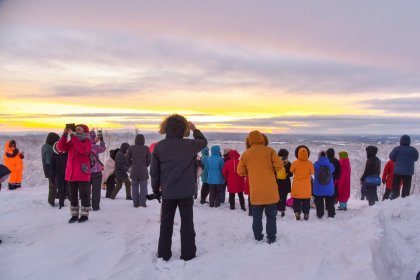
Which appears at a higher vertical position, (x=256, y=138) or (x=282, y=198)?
(x=256, y=138)

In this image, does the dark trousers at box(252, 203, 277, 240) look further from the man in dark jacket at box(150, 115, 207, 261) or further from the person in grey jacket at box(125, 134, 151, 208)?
the person in grey jacket at box(125, 134, 151, 208)

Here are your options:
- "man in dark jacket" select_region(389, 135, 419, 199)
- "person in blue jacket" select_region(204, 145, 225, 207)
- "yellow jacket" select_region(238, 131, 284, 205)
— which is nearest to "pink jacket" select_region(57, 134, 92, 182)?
"yellow jacket" select_region(238, 131, 284, 205)

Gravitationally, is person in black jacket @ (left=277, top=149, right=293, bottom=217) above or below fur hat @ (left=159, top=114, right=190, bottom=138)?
below

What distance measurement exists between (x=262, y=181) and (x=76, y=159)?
3.63m

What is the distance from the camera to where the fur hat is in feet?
19.2

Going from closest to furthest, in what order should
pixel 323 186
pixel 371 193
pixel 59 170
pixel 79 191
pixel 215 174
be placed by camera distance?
pixel 79 191 < pixel 59 170 < pixel 323 186 < pixel 215 174 < pixel 371 193

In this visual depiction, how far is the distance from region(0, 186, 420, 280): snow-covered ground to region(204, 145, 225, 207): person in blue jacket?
6.97 feet

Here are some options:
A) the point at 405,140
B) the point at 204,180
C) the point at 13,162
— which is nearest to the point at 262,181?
the point at 204,180

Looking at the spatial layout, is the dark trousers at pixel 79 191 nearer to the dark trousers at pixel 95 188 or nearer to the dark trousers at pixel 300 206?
the dark trousers at pixel 95 188

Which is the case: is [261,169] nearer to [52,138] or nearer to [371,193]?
[52,138]

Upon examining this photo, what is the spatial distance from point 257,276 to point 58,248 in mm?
3254

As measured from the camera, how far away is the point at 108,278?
511 cm

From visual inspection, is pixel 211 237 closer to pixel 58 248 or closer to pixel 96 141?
pixel 58 248

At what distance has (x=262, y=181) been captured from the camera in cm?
679
